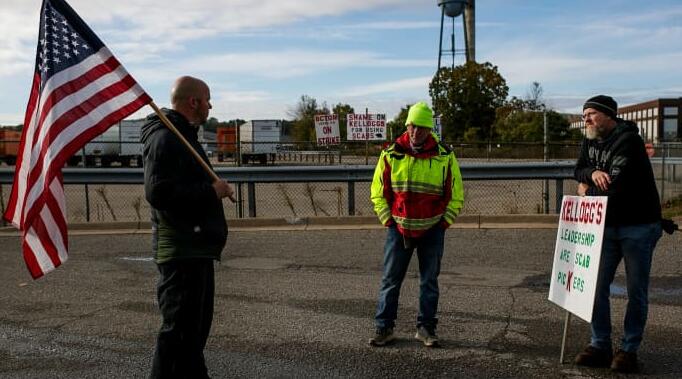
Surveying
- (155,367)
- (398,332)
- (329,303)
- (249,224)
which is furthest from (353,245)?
(155,367)

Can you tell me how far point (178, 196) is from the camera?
12.8ft

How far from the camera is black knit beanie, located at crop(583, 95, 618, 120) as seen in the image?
4.71 m

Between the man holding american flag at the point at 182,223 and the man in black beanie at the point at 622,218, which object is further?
the man in black beanie at the point at 622,218

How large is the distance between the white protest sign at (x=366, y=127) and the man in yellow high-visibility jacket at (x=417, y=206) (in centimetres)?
1443

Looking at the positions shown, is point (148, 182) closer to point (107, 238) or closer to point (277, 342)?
point (277, 342)

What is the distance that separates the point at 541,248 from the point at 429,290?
444 centimetres

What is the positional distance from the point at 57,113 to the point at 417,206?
251 centimetres

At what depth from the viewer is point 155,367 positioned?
4160 mm

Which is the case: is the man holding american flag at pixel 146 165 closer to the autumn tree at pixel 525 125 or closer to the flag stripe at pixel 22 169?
the flag stripe at pixel 22 169

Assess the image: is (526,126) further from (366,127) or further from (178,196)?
(178,196)

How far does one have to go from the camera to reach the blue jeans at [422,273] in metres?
5.35

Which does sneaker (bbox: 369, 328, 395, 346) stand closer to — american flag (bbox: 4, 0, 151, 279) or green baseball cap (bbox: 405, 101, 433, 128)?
green baseball cap (bbox: 405, 101, 433, 128)

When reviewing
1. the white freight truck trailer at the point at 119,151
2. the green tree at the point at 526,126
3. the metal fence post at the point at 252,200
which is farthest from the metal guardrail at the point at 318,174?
the green tree at the point at 526,126

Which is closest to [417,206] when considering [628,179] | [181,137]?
[628,179]
